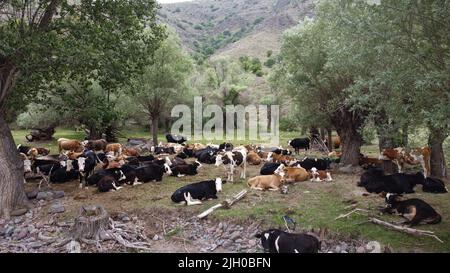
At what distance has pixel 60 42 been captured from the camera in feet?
39.7

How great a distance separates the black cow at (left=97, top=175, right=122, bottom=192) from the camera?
14.9m

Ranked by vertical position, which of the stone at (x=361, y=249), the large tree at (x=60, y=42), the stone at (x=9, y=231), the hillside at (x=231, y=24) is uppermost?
the hillside at (x=231, y=24)

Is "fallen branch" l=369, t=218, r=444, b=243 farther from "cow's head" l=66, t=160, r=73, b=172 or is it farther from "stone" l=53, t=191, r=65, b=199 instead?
"cow's head" l=66, t=160, r=73, b=172

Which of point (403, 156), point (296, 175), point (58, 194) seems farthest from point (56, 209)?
point (403, 156)

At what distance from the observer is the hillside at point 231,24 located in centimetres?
10464

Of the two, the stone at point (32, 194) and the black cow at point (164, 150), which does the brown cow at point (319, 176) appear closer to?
the stone at point (32, 194)

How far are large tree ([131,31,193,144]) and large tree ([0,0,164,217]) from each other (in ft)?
41.2

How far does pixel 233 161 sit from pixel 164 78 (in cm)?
1182

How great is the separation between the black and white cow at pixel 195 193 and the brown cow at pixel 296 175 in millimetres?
3308

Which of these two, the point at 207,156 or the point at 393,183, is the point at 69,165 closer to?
the point at 207,156

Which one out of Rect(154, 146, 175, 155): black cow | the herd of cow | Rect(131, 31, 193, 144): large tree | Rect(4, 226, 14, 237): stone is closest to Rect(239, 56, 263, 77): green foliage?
Rect(131, 31, 193, 144): large tree

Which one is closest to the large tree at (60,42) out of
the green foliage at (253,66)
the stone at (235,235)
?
the stone at (235,235)

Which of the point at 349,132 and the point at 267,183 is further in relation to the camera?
the point at 349,132

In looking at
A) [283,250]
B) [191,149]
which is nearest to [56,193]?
[283,250]
